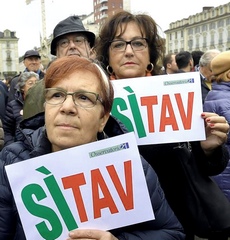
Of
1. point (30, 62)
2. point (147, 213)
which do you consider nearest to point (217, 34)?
point (30, 62)

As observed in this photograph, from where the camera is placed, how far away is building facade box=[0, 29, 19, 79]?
282 ft

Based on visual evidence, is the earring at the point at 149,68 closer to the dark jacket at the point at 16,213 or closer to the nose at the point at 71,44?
the dark jacket at the point at 16,213

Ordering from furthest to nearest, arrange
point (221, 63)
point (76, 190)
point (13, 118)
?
point (13, 118) < point (221, 63) < point (76, 190)

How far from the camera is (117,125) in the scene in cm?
179

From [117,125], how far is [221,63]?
161cm

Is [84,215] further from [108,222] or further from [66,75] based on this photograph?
[66,75]

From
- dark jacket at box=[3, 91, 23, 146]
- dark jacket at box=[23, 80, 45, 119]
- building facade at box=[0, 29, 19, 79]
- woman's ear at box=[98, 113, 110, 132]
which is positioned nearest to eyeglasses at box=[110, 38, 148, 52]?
dark jacket at box=[23, 80, 45, 119]

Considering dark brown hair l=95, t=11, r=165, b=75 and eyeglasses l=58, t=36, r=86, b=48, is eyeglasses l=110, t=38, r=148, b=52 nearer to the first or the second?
dark brown hair l=95, t=11, r=165, b=75

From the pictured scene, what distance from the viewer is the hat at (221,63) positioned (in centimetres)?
305

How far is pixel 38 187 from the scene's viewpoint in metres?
1.50

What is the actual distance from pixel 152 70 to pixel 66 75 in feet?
2.65

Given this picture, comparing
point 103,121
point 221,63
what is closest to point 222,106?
point 221,63

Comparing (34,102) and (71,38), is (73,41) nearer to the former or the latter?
(71,38)

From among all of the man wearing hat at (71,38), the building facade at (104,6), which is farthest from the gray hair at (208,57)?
the building facade at (104,6)
